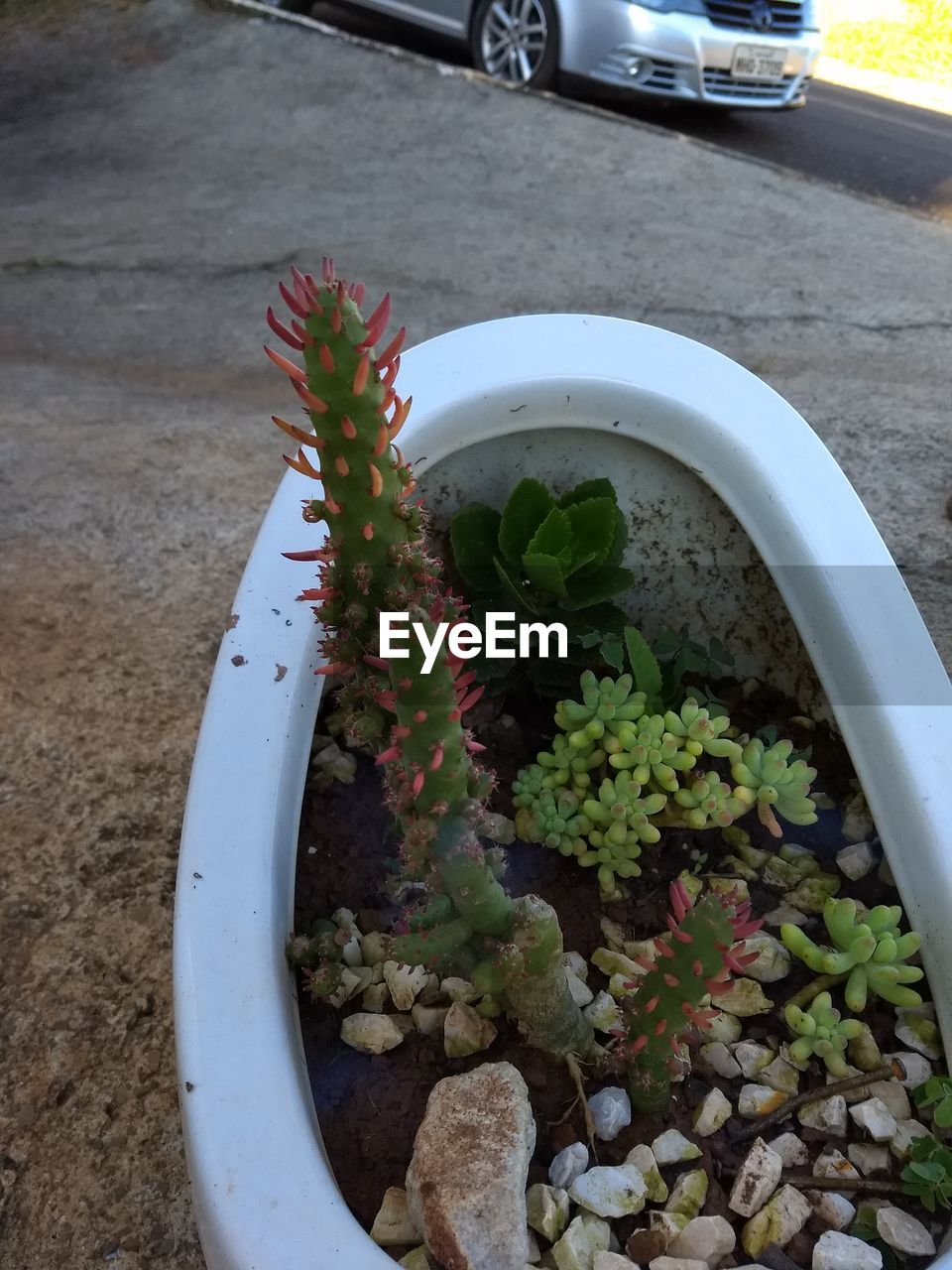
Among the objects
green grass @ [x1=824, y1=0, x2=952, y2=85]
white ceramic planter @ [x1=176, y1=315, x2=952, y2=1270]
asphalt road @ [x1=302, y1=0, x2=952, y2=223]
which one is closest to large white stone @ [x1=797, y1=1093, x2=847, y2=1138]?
white ceramic planter @ [x1=176, y1=315, x2=952, y2=1270]

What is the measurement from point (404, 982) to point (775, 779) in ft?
1.30

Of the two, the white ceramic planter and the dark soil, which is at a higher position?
the white ceramic planter

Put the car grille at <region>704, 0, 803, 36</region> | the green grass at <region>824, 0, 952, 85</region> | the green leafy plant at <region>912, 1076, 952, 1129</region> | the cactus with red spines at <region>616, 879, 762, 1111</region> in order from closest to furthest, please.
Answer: the cactus with red spines at <region>616, 879, 762, 1111</region>
the green leafy plant at <region>912, 1076, 952, 1129</region>
the car grille at <region>704, 0, 803, 36</region>
the green grass at <region>824, 0, 952, 85</region>

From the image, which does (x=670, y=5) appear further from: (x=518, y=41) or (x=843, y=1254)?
(x=843, y=1254)

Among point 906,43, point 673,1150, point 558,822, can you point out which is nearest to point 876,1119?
point 673,1150

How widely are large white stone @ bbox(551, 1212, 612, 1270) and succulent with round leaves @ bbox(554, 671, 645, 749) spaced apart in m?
0.41

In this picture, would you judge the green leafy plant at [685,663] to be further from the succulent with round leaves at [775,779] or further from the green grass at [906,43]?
the green grass at [906,43]

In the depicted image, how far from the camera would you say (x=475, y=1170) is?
715 millimetres

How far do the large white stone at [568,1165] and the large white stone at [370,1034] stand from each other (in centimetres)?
17

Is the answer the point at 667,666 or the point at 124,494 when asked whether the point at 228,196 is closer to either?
the point at 124,494

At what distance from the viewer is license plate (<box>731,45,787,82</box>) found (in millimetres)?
4414

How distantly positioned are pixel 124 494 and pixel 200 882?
1467 millimetres

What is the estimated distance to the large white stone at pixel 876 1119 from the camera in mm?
803

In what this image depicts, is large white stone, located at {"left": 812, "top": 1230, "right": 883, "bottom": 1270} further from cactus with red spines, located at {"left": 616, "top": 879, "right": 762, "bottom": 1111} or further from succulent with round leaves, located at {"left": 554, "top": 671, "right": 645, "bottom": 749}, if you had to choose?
succulent with round leaves, located at {"left": 554, "top": 671, "right": 645, "bottom": 749}
